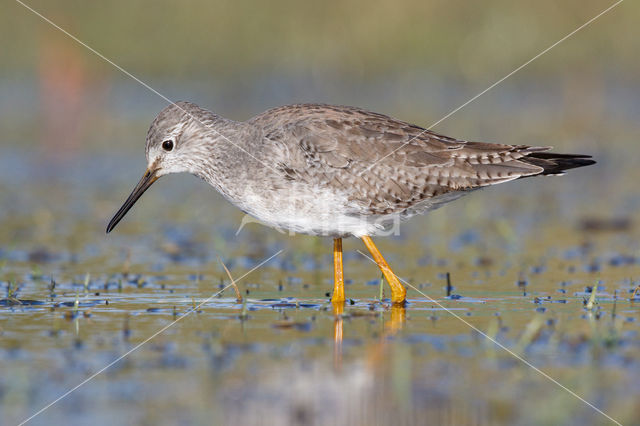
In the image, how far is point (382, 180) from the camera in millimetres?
8906

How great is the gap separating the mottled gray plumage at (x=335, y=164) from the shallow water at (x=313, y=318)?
827 mm

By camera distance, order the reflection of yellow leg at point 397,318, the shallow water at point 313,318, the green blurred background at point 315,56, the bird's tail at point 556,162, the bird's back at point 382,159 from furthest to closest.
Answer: the green blurred background at point 315,56
the bird's tail at point 556,162
the bird's back at point 382,159
the reflection of yellow leg at point 397,318
the shallow water at point 313,318

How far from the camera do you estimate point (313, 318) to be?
7.91 m

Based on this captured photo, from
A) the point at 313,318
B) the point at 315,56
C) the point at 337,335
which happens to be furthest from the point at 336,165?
the point at 315,56

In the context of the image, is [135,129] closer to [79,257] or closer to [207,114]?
[79,257]

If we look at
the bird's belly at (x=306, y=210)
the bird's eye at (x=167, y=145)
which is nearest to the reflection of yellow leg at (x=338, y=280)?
the bird's belly at (x=306, y=210)

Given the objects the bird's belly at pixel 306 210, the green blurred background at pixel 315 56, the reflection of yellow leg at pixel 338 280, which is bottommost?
the reflection of yellow leg at pixel 338 280

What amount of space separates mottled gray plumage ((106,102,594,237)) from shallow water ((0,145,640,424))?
2.71 feet

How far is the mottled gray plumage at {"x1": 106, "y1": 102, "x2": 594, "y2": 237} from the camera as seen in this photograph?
28.5ft

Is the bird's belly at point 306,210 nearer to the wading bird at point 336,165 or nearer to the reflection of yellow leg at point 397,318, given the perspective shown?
the wading bird at point 336,165

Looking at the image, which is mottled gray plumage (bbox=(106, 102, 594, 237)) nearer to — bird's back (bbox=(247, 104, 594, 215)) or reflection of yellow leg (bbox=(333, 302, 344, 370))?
bird's back (bbox=(247, 104, 594, 215))

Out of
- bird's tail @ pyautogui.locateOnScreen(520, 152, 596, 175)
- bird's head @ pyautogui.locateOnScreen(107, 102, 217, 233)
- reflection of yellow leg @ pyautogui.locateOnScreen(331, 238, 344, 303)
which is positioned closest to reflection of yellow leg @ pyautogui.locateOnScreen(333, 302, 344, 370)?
reflection of yellow leg @ pyautogui.locateOnScreen(331, 238, 344, 303)

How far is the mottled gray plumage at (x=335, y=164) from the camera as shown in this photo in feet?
28.5

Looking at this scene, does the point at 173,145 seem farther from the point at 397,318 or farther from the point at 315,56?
the point at 315,56
